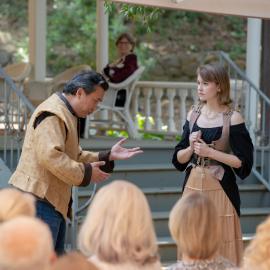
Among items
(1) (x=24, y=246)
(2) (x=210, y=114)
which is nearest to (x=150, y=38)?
(2) (x=210, y=114)

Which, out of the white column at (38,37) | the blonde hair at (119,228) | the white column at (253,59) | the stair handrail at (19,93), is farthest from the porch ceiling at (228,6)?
the white column at (38,37)

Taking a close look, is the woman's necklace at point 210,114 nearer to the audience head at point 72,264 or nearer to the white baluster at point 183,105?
the audience head at point 72,264

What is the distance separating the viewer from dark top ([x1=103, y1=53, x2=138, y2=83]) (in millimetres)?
11055

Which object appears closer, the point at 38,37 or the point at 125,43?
the point at 125,43

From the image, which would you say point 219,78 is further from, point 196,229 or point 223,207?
point 196,229

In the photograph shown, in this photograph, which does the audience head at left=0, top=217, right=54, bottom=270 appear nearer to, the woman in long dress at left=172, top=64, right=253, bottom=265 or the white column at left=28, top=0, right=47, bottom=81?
the woman in long dress at left=172, top=64, right=253, bottom=265

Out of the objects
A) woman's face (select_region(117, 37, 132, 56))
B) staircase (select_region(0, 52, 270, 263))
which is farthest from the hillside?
staircase (select_region(0, 52, 270, 263))

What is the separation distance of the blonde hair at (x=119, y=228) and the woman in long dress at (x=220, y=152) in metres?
1.98

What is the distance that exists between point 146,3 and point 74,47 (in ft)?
57.9

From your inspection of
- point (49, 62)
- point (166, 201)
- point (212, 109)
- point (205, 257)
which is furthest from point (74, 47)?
point (205, 257)

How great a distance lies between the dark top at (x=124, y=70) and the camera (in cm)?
1105

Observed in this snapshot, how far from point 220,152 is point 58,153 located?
1146mm

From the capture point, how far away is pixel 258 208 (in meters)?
9.31

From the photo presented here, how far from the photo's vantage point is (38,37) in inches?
484
